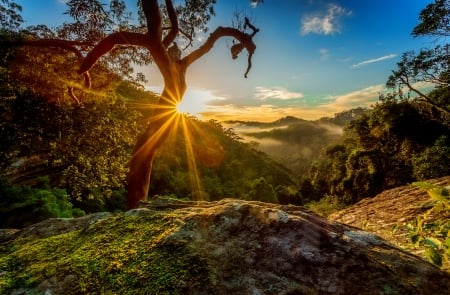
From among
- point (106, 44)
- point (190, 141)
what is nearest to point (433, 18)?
point (106, 44)

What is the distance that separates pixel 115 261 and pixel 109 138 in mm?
8940

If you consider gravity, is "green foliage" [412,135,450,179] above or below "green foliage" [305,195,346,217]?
above

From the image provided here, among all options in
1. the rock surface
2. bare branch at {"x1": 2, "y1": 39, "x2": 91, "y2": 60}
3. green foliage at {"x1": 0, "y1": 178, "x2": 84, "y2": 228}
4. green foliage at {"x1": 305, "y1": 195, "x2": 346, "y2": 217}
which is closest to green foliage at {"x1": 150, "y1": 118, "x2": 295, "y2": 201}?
green foliage at {"x1": 305, "y1": 195, "x2": 346, "y2": 217}

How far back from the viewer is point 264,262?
5.87 ft

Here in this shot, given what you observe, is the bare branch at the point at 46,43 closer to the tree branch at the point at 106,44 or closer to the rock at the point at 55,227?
the tree branch at the point at 106,44

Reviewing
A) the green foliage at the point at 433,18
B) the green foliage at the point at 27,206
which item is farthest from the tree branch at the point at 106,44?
the green foliage at the point at 433,18

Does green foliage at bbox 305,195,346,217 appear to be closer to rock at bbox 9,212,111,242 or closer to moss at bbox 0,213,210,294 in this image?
rock at bbox 9,212,111,242

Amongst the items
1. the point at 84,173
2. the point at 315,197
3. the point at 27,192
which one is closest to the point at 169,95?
the point at 84,173

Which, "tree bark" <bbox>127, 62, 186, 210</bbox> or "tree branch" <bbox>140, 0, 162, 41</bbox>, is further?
"tree bark" <bbox>127, 62, 186, 210</bbox>

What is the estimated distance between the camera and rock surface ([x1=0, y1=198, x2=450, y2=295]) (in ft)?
5.32

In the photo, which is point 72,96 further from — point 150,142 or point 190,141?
point 190,141

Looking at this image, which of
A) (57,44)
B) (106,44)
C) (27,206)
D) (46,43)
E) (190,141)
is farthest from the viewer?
(190,141)

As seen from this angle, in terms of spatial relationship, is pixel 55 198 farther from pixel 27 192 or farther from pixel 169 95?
pixel 169 95

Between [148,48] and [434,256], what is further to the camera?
[148,48]
